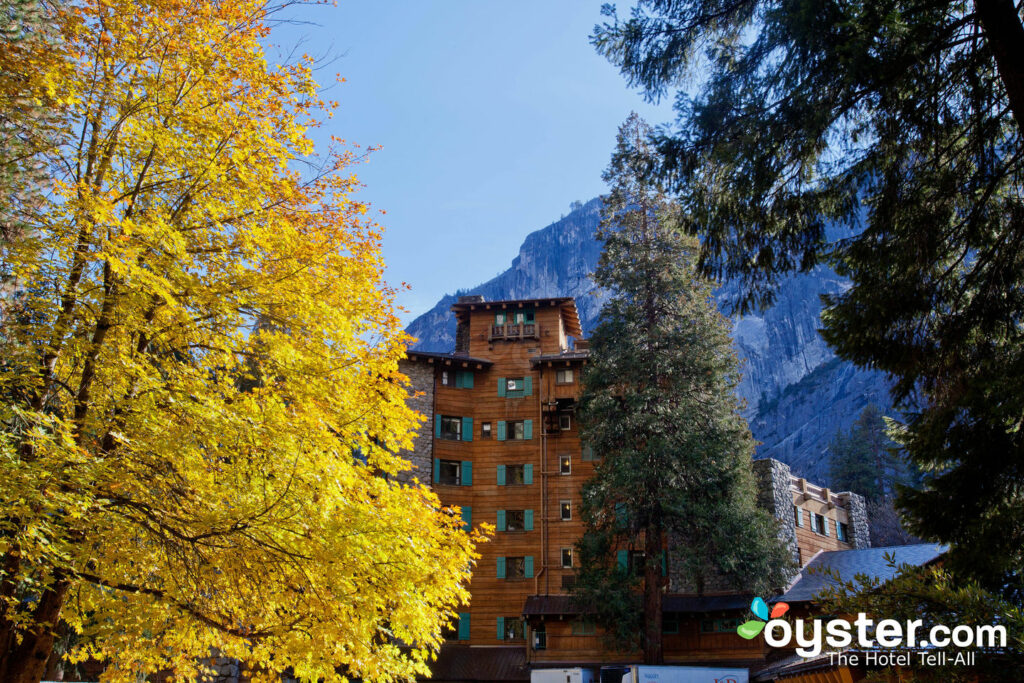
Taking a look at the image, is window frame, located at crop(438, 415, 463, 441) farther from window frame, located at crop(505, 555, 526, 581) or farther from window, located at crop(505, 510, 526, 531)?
window frame, located at crop(505, 555, 526, 581)

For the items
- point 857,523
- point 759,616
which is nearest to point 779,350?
point 857,523

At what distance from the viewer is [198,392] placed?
347 inches

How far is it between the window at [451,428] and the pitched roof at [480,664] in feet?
35.2

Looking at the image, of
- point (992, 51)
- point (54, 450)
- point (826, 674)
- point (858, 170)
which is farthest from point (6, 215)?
point (826, 674)

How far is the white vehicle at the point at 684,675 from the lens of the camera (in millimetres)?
20500

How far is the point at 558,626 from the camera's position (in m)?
33.2

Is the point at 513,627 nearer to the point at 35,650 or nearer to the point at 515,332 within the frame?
the point at 515,332

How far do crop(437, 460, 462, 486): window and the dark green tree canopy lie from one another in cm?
3083

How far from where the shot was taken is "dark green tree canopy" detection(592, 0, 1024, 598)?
290 inches

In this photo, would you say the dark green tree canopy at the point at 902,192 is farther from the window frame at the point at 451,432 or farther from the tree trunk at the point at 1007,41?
the window frame at the point at 451,432

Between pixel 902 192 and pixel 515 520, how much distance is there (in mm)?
31914

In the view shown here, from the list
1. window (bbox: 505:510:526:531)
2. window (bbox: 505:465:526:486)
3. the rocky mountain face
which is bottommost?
window (bbox: 505:510:526:531)

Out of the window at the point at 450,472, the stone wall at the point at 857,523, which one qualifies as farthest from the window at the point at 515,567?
the stone wall at the point at 857,523

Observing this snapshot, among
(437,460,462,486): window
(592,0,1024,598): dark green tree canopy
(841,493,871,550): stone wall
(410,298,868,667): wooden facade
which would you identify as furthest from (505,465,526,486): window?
(592,0,1024,598): dark green tree canopy
